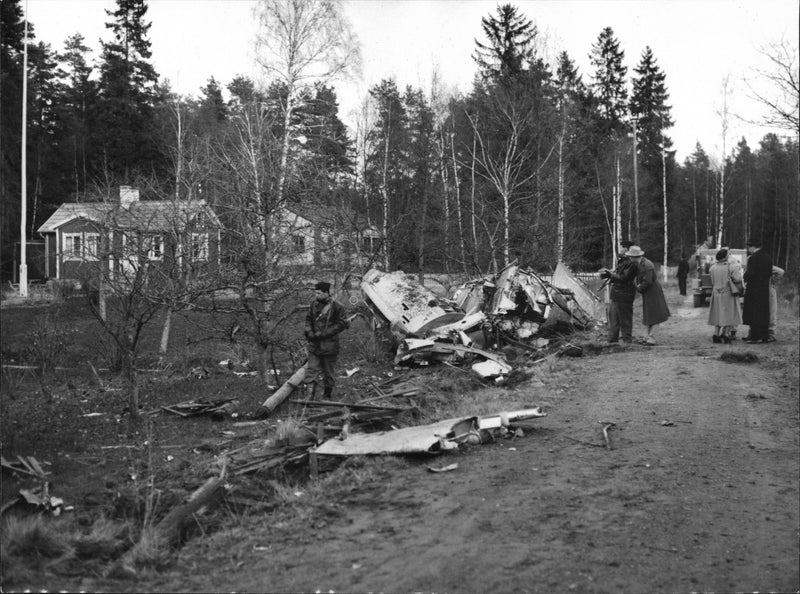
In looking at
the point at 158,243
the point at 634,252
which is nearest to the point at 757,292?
the point at 634,252

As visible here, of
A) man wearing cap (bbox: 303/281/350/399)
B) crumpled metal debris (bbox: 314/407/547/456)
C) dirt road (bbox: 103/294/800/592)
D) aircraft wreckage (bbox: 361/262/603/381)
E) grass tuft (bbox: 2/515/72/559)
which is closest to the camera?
dirt road (bbox: 103/294/800/592)

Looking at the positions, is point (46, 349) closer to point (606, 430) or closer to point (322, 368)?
point (322, 368)

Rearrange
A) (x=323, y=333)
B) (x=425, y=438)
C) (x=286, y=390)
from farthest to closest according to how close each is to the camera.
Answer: (x=286, y=390)
(x=323, y=333)
(x=425, y=438)

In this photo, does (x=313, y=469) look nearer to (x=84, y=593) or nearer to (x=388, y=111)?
(x=84, y=593)

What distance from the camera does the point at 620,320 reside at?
1312 centimetres

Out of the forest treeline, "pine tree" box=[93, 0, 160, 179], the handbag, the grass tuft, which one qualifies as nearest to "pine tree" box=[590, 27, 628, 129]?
the forest treeline

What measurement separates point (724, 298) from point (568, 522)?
9.28 metres

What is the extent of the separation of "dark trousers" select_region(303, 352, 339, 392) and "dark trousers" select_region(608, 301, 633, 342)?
5451 mm

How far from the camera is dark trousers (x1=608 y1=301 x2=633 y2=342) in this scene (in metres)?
13.0

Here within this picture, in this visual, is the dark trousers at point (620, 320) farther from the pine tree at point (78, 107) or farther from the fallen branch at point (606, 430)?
the pine tree at point (78, 107)

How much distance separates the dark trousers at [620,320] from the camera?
12992 millimetres

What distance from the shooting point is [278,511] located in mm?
5680

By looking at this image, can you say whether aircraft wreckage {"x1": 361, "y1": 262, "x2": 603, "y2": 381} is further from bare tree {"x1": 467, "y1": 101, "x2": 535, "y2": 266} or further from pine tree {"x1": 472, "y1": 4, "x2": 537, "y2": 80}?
pine tree {"x1": 472, "y1": 4, "x2": 537, "y2": 80}

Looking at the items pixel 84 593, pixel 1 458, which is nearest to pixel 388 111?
pixel 1 458
